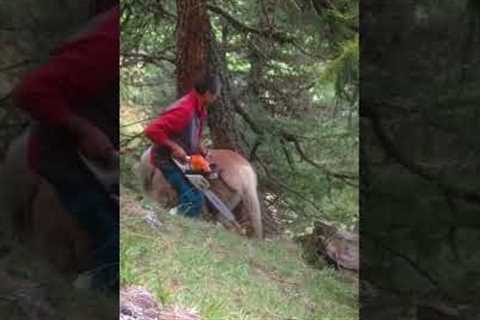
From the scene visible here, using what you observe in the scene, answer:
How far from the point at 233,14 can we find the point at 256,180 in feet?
1.40

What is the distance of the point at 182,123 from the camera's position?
1.91 meters

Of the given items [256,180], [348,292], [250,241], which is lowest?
[348,292]

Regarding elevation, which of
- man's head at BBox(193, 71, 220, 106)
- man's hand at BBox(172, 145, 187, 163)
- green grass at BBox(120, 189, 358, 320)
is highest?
man's head at BBox(193, 71, 220, 106)

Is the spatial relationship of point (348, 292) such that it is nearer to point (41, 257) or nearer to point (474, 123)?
point (474, 123)

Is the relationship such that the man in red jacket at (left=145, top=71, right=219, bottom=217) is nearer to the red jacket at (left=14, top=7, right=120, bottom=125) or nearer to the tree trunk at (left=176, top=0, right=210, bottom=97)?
the tree trunk at (left=176, top=0, right=210, bottom=97)

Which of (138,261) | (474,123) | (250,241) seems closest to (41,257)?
(138,261)

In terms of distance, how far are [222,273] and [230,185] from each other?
0.23m

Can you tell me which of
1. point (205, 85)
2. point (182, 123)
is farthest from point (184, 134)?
point (205, 85)

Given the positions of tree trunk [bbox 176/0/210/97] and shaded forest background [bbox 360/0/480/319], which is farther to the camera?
tree trunk [bbox 176/0/210/97]

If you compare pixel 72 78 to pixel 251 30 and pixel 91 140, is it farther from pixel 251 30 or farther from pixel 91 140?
pixel 251 30

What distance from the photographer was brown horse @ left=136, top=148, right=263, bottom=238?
190 cm

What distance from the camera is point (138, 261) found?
6.11 ft

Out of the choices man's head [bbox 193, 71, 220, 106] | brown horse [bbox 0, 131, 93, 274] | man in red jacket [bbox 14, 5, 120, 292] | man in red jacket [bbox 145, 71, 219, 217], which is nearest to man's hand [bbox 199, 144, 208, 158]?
man in red jacket [bbox 145, 71, 219, 217]

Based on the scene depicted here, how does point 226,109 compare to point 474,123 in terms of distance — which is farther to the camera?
point 226,109
